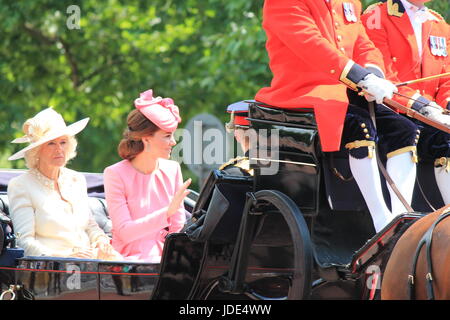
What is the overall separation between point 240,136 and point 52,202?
1166 millimetres

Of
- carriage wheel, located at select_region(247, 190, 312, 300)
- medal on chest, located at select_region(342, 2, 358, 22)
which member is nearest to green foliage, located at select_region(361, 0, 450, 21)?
medal on chest, located at select_region(342, 2, 358, 22)

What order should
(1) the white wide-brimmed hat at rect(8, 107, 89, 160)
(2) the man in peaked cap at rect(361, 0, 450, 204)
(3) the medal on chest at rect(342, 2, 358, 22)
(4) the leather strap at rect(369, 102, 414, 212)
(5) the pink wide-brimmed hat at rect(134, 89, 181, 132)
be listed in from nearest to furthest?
(4) the leather strap at rect(369, 102, 414, 212) < (3) the medal on chest at rect(342, 2, 358, 22) < (2) the man in peaked cap at rect(361, 0, 450, 204) < (5) the pink wide-brimmed hat at rect(134, 89, 181, 132) < (1) the white wide-brimmed hat at rect(8, 107, 89, 160)

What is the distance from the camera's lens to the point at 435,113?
14.3 feet

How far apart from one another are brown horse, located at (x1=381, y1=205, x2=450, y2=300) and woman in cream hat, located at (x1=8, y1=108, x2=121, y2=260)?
1793 millimetres

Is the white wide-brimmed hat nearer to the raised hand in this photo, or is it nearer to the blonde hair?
the blonde hair

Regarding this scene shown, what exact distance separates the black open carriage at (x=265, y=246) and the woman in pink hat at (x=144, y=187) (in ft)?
1.28

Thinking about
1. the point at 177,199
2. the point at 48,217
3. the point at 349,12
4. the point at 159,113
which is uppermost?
the point at 349,12

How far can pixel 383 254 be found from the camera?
4094mm

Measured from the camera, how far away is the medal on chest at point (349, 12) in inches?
182

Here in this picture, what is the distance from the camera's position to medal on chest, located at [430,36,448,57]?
4766mm

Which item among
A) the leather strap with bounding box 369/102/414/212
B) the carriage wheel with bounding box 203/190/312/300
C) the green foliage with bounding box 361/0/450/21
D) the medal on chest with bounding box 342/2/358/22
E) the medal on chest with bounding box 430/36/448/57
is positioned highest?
the green foliage with bounding box 361/0/450/21

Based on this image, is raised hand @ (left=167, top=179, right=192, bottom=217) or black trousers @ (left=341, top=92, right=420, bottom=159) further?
raised hand @ (left=167, top=179, right=192, bottom=217)

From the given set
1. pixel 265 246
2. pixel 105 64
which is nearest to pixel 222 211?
pixel 265 246

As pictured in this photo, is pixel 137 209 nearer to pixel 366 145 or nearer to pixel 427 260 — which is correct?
pixel 366 145
